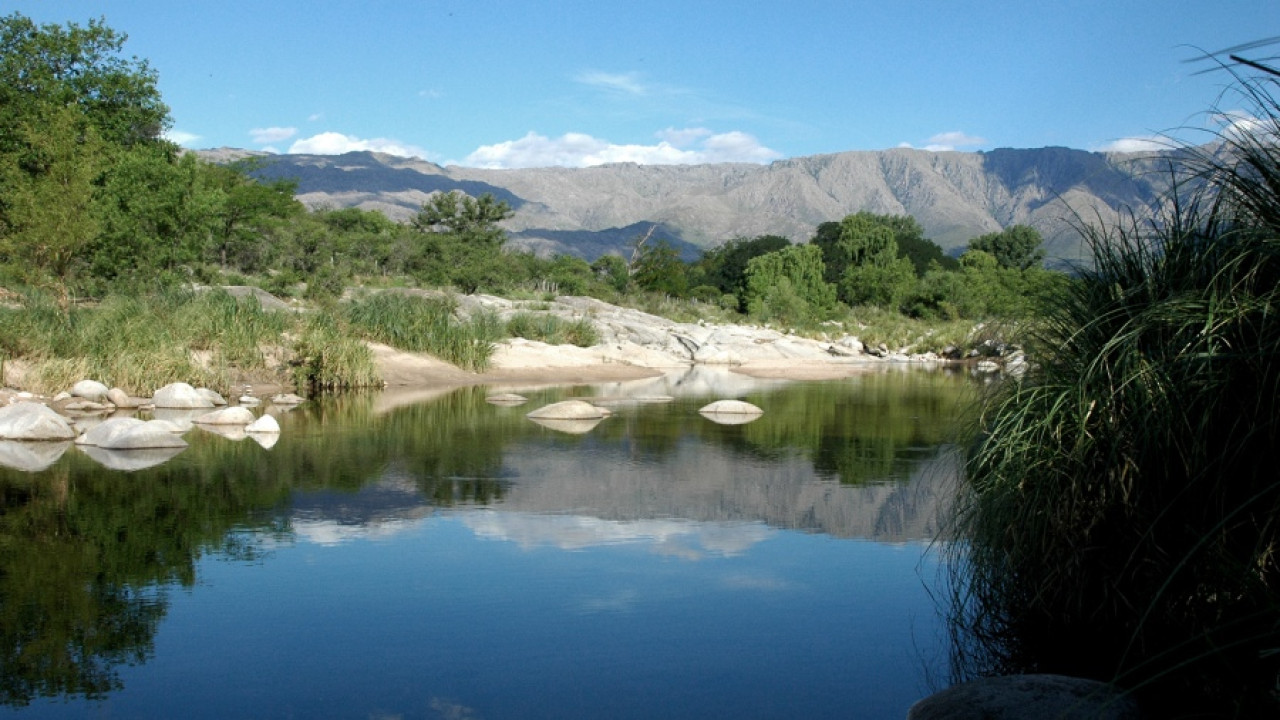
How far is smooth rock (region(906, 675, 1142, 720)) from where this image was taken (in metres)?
5.08

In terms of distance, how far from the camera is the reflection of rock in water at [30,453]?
1323 centimetres

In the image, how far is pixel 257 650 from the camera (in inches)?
268

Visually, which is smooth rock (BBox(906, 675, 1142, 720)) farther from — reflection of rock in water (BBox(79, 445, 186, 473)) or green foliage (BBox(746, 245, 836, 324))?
green foliage (BBox(746, 245, 836, 324))

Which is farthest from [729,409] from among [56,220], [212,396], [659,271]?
[659,271]

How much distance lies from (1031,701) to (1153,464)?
4.96ft

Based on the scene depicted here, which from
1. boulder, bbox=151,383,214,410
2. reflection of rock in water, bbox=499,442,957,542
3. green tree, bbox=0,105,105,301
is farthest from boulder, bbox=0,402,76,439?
green tree, bbox=0,105,105,301

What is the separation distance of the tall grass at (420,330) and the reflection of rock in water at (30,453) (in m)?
14.2

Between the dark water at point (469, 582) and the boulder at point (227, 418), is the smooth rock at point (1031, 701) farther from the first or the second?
the boulder at point (227, 418)

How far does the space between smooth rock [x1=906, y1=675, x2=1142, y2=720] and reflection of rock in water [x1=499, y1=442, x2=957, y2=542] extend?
179 inches

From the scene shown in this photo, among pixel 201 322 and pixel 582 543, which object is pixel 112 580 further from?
pixel 201 322

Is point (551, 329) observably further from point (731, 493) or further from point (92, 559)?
point (92, 559)

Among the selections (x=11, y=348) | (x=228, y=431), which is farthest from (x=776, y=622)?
(x=11, y=348)

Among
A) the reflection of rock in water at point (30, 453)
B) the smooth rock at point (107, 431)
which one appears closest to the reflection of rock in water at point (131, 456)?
the smooth rock at point (107, 431)

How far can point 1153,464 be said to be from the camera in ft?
18.8
